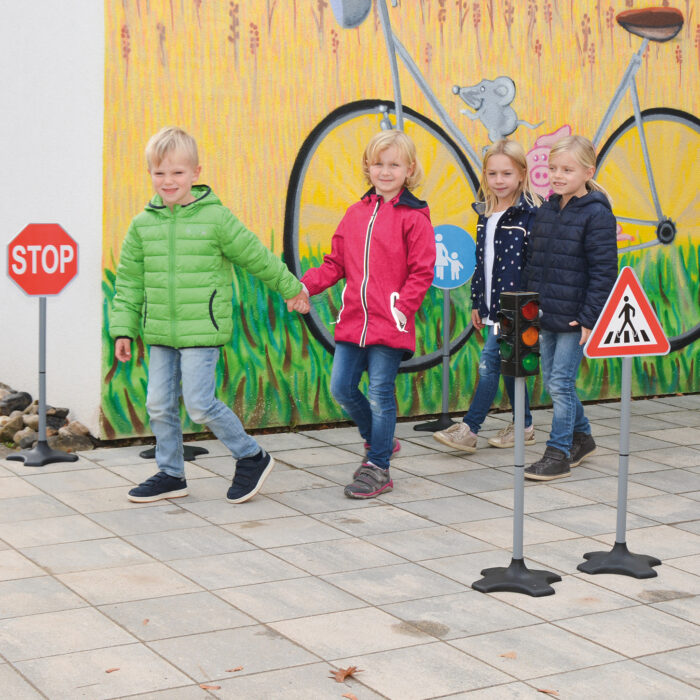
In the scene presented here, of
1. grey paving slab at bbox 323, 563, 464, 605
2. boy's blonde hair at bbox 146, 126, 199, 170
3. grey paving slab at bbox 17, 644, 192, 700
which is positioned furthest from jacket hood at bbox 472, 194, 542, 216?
grey paving slab at bbox 17, 644, 192, 700

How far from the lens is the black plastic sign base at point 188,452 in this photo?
737 cm

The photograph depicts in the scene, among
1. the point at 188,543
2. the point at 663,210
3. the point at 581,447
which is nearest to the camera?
the point at 188,543

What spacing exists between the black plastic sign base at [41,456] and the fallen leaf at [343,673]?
3464 mm

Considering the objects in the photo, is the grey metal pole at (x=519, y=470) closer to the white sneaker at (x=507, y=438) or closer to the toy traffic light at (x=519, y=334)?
the toy traffic light at (x=519, y=334)

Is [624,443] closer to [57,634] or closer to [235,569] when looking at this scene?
[235,569]

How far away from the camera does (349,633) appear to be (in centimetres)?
450

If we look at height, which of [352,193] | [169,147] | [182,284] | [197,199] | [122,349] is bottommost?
[122,349]

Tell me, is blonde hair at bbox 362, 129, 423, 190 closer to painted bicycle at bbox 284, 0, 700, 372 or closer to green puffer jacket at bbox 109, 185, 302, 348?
green puffer jacket at bbox 109, 185, 302, 348

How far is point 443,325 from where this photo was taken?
873 cm

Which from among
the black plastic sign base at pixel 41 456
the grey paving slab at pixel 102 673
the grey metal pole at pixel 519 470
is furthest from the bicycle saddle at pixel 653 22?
the grey paving slab at pixel 102 673

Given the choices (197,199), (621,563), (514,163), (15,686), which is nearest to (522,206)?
(514,163)

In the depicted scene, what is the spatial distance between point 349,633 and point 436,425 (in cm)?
404

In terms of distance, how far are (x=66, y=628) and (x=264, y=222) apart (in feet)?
13.2

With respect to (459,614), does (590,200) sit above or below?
above
